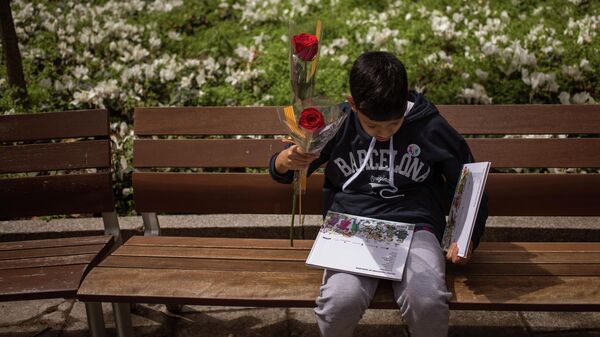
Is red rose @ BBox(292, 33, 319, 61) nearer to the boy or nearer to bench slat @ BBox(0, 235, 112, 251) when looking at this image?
the boy

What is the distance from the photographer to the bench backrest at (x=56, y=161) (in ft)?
10.0

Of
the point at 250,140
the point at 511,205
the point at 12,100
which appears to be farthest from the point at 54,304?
the point at 511,205

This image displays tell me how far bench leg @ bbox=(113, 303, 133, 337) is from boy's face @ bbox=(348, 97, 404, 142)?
126 cm

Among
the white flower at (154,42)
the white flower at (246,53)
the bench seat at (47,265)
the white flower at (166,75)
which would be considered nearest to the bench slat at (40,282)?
the bench seat at (47,265)

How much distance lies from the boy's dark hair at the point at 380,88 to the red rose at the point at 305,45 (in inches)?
7.2

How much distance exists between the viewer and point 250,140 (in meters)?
3.16

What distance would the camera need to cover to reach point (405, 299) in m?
2.35

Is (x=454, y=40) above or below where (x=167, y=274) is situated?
above

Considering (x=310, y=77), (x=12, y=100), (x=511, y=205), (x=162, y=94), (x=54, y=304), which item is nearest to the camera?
(x=310, y=77)

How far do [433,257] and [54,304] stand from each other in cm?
204

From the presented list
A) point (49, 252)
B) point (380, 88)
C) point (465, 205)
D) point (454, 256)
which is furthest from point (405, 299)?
point (49, 252)

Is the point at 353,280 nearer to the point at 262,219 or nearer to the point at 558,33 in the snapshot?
the point at 262,219

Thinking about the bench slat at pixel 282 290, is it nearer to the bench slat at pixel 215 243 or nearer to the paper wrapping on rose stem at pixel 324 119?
the bench slat at pixel 215 243

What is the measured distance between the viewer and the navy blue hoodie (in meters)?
2.59
